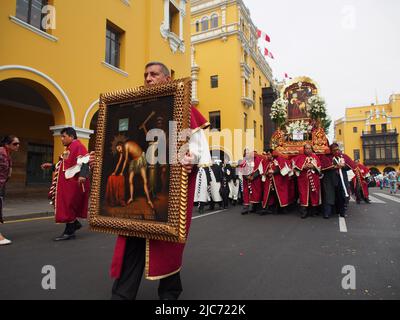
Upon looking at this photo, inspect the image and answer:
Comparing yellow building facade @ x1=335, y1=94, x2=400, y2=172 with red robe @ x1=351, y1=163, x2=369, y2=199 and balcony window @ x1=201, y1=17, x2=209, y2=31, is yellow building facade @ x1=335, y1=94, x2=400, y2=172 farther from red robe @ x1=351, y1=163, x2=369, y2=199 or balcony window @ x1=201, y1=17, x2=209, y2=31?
red robe @ x1=351, y1=163, x2=369, y2=199

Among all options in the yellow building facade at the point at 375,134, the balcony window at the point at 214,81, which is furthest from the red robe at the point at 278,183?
the yellow building facade at the point at 375,134

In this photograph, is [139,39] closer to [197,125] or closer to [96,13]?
[96,13]

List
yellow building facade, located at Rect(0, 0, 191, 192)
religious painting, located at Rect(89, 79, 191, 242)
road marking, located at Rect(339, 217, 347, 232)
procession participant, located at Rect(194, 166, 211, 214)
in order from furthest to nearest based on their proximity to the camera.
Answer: procession participant, located at Rect(194, 166, 211, 214), yellow building facade, located at Rect(0, 0, 191, 192), road marking, located at Rect(339, 217, 347, 232), religious painting, located at Rect(89, 79, 191, 242)

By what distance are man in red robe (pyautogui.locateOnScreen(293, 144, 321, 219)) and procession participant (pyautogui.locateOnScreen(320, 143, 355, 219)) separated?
0.18 metres

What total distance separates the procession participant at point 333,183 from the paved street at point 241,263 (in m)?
1.49

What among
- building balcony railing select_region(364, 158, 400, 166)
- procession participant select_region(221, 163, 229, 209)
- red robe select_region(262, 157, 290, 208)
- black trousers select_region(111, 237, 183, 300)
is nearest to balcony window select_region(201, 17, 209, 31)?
procession participant select_region(221, 163, 229, 209)

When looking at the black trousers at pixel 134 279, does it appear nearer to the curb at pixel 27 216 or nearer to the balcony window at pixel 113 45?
the curb at pixel 27 216

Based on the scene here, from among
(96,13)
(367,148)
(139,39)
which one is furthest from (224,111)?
(367,148)

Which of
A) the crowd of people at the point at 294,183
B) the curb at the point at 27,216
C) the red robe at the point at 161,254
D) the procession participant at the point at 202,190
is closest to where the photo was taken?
the red robe at the point at 161,254

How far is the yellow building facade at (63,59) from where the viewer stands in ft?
28.8

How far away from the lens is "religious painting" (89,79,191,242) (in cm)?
205

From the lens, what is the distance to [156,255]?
2.23m

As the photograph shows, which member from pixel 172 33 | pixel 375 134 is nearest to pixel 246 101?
pixel 172 33

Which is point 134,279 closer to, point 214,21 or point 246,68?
point 246,68
